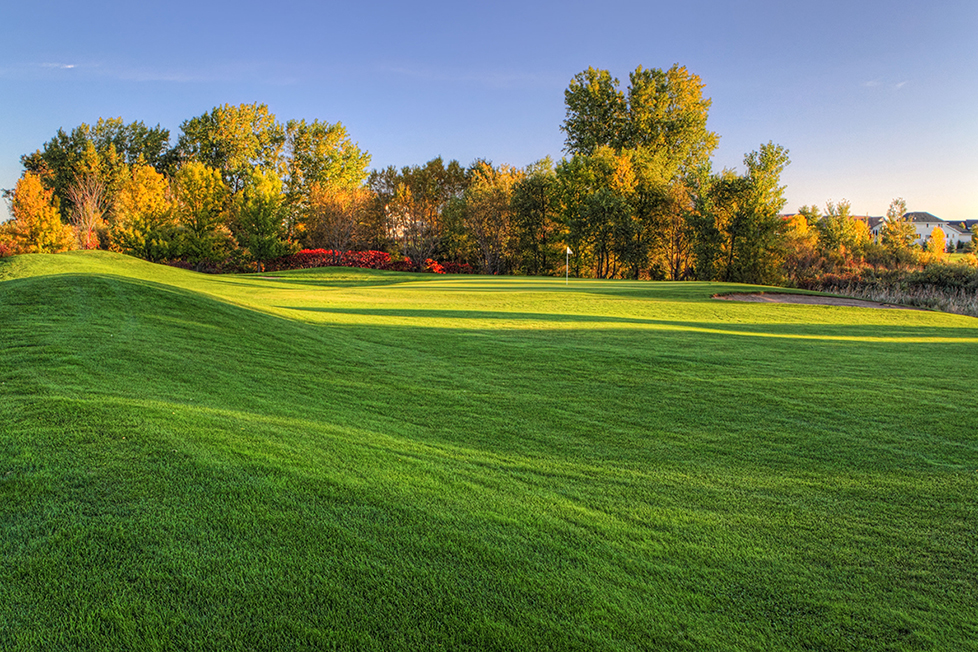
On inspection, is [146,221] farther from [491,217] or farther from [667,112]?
[667,112]

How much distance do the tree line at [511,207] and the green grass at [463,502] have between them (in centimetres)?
2671

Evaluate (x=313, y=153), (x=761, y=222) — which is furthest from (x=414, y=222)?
(x=761, y=222)

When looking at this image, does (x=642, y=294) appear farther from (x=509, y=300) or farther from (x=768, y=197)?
(x=768, y=197)

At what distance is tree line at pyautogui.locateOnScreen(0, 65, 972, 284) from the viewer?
1192 inches

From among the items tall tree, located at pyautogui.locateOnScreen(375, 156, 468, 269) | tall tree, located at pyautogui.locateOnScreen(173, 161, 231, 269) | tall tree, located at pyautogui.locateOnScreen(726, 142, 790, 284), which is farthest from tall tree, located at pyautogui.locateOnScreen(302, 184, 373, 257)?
tall tree, located at pyautogui.locateOnScreen(726, 142, 790, 284)

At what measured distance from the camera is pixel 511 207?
124 ft

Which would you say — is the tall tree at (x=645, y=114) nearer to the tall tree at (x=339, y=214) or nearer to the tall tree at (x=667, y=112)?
the tall tree at (x=667, y=112)

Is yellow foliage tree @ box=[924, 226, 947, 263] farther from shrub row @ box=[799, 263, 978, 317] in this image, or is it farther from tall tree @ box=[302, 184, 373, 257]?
tall tree @ box=[302, 184, 373, 257]

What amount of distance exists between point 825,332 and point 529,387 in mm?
7544

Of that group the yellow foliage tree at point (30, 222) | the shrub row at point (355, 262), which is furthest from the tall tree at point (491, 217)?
the yellow foliage tree at point (30, 222)

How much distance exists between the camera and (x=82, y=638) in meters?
1.79

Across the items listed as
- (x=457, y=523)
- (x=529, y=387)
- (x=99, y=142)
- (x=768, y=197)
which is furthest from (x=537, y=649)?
(x=99, y=142)

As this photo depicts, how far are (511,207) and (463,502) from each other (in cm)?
3629

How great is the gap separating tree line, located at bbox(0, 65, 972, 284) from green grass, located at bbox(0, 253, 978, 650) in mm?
26710
